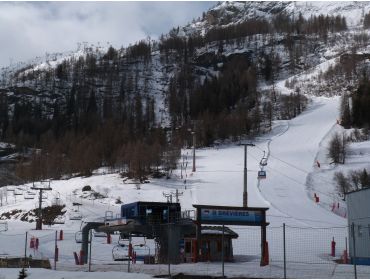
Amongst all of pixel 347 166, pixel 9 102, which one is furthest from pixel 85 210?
pixel 9 102

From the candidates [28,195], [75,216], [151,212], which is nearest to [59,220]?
[75,216]

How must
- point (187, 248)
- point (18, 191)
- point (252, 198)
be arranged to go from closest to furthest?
point (187, 248) < point (252, 198) < point (18, 191)

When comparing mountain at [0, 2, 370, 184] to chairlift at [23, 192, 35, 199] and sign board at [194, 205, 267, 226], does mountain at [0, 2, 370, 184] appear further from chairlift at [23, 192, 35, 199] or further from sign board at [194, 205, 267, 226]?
sign board at [194, 205, 267, 226]

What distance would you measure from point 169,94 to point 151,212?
461 ft

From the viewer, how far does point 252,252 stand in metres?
31.9

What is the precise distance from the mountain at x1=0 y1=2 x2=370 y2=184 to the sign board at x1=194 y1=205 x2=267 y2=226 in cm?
6323

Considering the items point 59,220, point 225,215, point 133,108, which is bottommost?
point 59,220

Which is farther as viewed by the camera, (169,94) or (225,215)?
(169,94)

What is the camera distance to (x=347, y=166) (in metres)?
69.2

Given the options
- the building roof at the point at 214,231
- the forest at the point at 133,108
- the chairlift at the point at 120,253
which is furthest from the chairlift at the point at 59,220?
the building roof at the point at 214,231

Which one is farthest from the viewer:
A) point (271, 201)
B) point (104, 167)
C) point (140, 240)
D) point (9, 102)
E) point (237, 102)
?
point (9, 102)

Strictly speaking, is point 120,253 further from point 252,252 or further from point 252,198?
point 252,198

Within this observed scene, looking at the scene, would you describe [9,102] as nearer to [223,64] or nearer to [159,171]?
[223,64]

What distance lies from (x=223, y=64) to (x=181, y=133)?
81.2 meters
